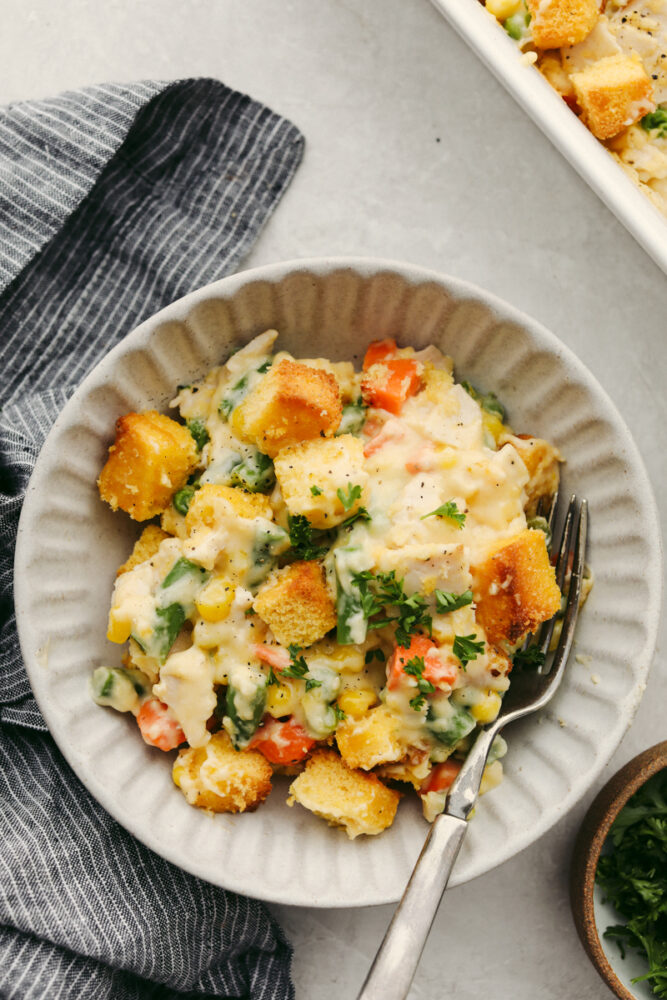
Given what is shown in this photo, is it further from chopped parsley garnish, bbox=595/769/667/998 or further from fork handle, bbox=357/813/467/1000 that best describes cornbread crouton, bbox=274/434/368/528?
chopped parsley garnish, bbox=595/769/667/998

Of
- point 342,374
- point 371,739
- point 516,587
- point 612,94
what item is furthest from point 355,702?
point 612,94

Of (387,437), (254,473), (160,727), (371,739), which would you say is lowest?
(160,727)

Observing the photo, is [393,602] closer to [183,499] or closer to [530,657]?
[530,657]

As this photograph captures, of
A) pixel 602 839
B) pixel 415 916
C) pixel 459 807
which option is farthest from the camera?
pixel 602 839

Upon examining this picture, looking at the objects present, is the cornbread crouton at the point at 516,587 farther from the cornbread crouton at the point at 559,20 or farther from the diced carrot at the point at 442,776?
the cornbread crouton at the point at 559,20

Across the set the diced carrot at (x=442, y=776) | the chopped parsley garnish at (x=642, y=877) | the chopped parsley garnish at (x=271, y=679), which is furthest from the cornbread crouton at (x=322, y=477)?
the chopped parsley garnish at (x=642, y=877)

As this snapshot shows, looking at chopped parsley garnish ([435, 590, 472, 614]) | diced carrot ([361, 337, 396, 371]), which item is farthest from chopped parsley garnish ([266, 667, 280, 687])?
diced carrot ([361, 337, 396, 371])
